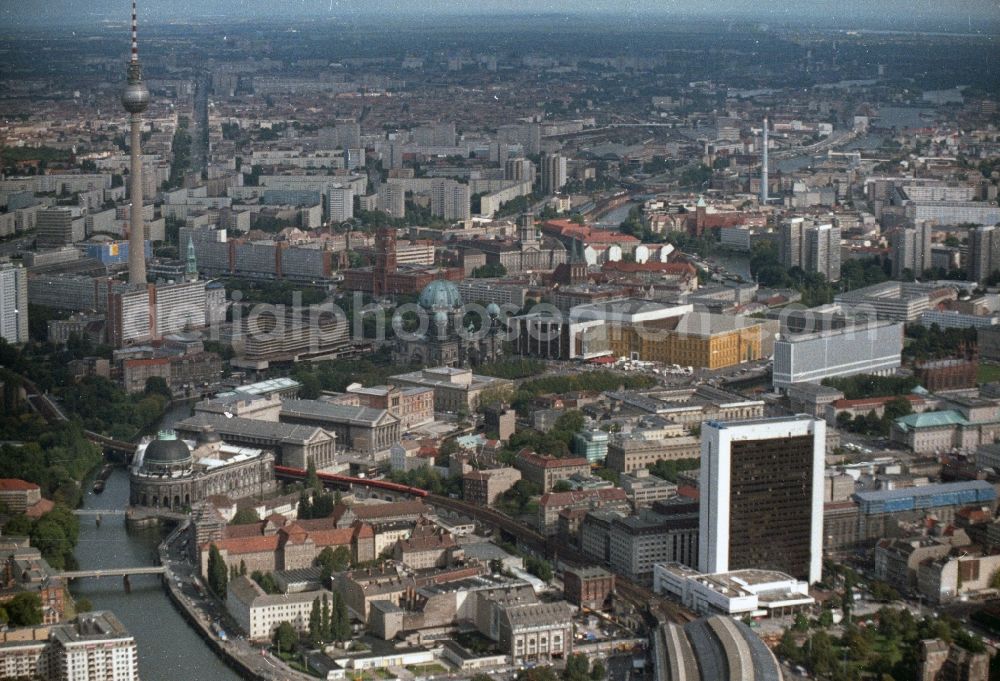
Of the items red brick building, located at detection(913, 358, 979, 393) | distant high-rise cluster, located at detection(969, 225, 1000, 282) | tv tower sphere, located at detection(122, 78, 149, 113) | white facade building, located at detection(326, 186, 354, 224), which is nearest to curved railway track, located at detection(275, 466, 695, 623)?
red brick building, located at detection(913, 358, 979, 393)

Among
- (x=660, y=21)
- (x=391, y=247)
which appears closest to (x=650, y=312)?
(x=391, y=247)

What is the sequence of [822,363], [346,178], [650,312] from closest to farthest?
[822,363]
[650,312]
[346,178]

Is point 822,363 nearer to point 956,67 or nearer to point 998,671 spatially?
point 998,671

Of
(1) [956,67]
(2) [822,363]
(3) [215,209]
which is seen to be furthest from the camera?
(1) [956,67]

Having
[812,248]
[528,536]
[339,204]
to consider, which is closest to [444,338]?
[528,536]

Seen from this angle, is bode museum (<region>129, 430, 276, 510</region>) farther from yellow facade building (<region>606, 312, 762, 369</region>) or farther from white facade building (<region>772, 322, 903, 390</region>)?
yellow facade building (<region>606, 312, 762, 369</region>)

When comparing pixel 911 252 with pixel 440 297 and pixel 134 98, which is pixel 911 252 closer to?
pixel 440 297

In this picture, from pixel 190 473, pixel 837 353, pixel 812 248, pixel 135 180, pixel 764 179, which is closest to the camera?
pixel 190 473
